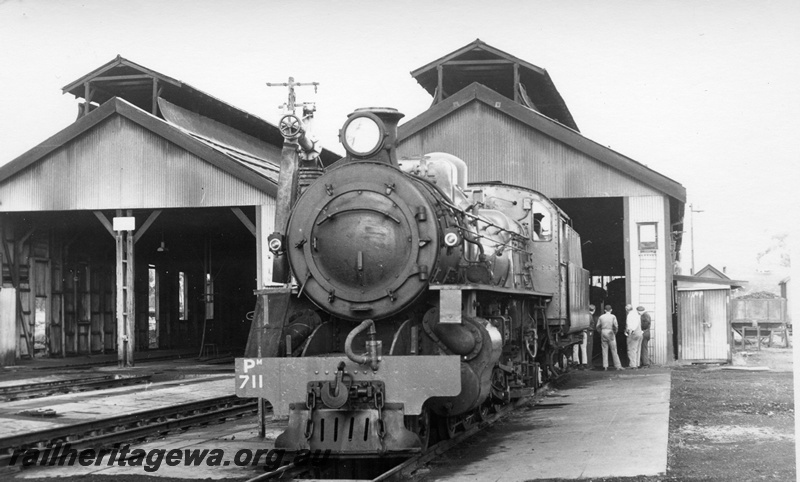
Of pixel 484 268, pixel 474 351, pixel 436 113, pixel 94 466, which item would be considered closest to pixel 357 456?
pixel 474 351

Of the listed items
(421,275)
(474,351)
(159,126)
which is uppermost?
(159,126)

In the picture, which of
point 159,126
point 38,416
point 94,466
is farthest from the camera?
point 159,126

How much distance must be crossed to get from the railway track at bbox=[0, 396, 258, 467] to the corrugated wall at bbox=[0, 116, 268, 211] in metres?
7.68

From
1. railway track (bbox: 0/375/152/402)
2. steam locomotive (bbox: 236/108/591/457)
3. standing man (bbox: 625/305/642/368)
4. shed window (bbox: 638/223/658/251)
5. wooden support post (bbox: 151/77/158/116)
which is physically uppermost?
wooden support post (bbox: 151/77/158/116)

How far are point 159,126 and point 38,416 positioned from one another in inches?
380

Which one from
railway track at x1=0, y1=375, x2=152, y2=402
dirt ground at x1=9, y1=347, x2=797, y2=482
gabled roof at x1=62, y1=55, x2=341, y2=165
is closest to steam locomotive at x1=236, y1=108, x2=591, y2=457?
dirt ground at x1=9, y1=347, x2=797, y2=482

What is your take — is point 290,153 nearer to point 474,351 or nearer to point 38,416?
point 474,351

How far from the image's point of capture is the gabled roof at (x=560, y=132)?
2056 centimetres

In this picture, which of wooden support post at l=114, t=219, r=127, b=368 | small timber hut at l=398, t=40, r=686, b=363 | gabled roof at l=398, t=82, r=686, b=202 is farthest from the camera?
wooden support post at l=114, t=219, r=127, b=368

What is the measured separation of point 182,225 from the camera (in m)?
26.9

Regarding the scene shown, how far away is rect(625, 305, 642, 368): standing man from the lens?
20.0m

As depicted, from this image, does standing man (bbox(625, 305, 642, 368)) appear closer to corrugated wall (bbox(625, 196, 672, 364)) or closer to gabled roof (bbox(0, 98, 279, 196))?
corrugated wall (bbox(625, 196, 672, 364))

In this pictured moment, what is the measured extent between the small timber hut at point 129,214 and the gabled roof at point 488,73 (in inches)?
214

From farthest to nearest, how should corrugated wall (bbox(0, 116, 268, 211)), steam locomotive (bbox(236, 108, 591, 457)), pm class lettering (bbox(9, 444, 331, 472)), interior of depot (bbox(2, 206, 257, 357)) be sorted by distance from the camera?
interior of depot (bbox(2, 206, 257, 357)) < corrugated wall (bbox(0, 116, 268, 211)) < pm class lettering (bbox(9, 444, 331, 472)) < steam locomotive (bbox(236, 108, 591, 457))
